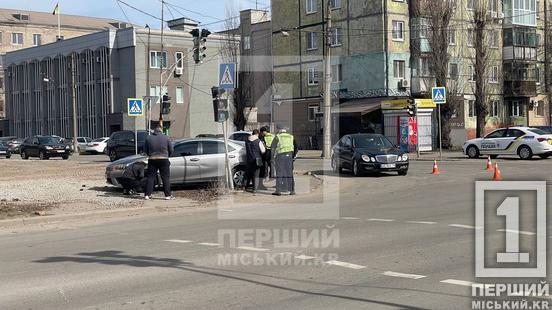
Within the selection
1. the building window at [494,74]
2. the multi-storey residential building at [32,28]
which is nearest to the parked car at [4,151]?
the building window at [494,74]

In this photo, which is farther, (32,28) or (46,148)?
(32,28)

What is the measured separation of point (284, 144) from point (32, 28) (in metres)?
98.9

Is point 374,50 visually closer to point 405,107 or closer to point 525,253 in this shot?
point 405,107

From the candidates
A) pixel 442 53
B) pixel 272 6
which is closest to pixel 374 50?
pixel 442 53

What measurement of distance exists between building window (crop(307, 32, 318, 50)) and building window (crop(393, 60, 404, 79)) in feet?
26.5

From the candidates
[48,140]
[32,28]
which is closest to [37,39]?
[32,28]

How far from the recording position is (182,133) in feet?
210

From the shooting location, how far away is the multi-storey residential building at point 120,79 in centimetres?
6056

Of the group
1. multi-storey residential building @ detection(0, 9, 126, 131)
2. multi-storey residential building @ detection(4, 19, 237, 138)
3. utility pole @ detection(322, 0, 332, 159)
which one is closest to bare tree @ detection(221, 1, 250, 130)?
multi-storey residential building @ detection(4, 19, 237, 138)

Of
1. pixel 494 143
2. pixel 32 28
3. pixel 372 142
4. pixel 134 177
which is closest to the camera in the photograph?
pixel 134 177

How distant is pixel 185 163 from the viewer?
693 inches

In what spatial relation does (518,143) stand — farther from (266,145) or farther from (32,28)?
(32,28)

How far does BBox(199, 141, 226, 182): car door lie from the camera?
58.6 feet

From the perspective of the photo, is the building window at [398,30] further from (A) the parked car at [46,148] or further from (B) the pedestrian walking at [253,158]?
A: (B) the pedestrian walking at [253,158]
